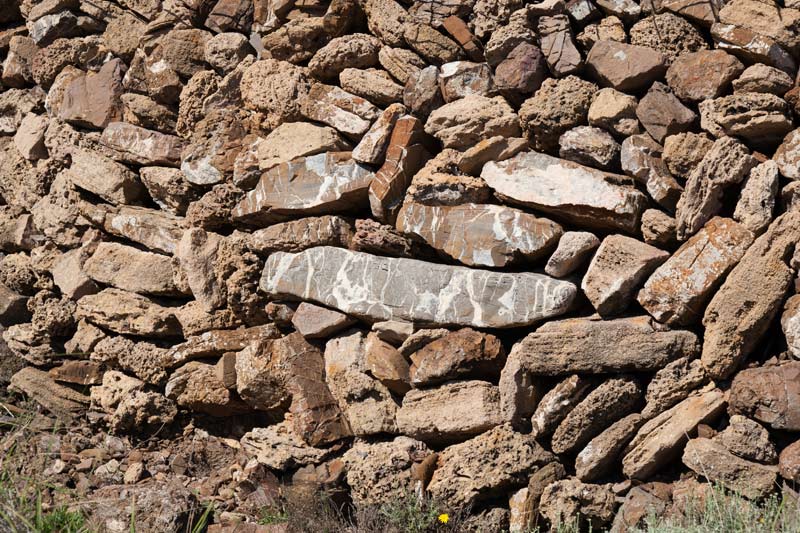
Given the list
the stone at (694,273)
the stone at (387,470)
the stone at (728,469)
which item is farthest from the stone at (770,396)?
the stone at (387,470)

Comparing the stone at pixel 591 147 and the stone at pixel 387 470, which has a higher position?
the stone at pixel 591 147

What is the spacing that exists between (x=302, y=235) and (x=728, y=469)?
2.41 m

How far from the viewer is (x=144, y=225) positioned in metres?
5.54

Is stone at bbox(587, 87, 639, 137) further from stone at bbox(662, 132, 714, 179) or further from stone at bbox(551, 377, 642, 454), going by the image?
stone at bbox(551, 377, 642, 454)

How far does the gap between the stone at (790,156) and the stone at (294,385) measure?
2.40 meters

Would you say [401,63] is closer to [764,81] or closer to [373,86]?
[373,86]

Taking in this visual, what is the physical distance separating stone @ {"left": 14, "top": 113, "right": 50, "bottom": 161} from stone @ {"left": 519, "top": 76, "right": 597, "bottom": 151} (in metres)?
3.72

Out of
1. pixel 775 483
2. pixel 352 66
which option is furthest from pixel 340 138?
pixel 775 483

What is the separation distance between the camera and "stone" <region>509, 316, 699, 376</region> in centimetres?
378

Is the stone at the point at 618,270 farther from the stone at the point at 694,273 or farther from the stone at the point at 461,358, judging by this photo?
the stone at the point at 461,358

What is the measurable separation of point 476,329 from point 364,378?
670 millimetres

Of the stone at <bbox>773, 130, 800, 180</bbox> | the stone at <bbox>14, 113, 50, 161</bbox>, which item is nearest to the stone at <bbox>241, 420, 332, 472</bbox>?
the stone at <bbox>773, 130, 800, 180</bbox>

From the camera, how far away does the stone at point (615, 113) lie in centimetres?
398

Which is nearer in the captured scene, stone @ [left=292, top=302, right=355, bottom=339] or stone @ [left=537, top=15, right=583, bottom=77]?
stone @ [left=537, top=15, right=583, bottom=77]
